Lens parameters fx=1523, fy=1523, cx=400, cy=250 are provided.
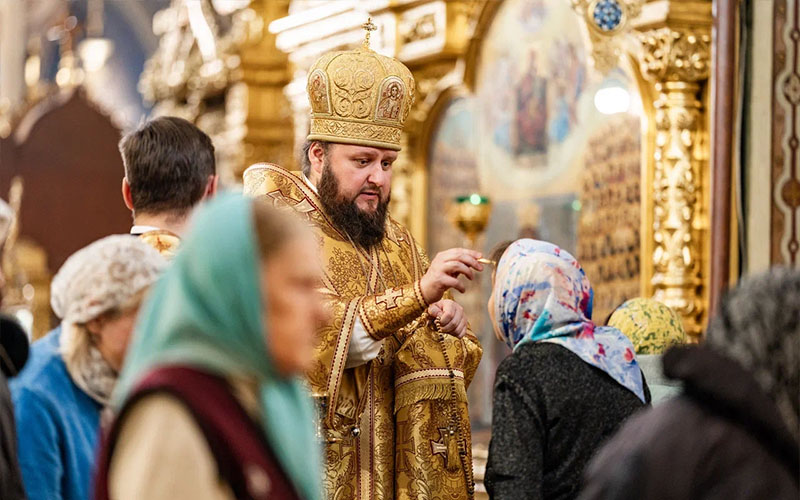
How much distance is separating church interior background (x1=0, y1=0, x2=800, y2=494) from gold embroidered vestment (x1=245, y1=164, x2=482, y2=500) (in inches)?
103

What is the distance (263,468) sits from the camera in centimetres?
225

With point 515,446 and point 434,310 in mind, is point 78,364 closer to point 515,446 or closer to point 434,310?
point 515,446

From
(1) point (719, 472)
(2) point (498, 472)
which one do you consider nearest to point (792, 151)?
(2) point (498, 472)

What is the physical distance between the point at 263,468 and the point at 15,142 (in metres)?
10.6

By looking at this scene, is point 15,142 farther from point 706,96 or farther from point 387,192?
point 387,192

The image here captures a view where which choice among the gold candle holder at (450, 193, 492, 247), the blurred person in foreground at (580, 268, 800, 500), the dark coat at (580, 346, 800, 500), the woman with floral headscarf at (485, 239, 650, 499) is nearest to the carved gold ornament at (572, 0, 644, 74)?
the gold candle holder at (450, 193, 492, 247)

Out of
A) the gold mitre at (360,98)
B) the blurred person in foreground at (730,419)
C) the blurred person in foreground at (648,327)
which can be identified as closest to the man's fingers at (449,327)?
the blurred person in foreground at (648,327)

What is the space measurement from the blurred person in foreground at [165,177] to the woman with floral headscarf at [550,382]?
3.25 ft

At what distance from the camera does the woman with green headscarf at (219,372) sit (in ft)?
7.21

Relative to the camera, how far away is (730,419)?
250 cm

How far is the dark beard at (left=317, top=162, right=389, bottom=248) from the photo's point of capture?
4.59 metres

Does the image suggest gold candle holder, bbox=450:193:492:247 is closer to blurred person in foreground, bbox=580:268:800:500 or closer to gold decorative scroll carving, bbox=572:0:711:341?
gold decorative scroll carving, bbox=572:0:711:341

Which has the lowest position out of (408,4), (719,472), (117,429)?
(719,472)

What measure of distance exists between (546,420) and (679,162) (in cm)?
388
